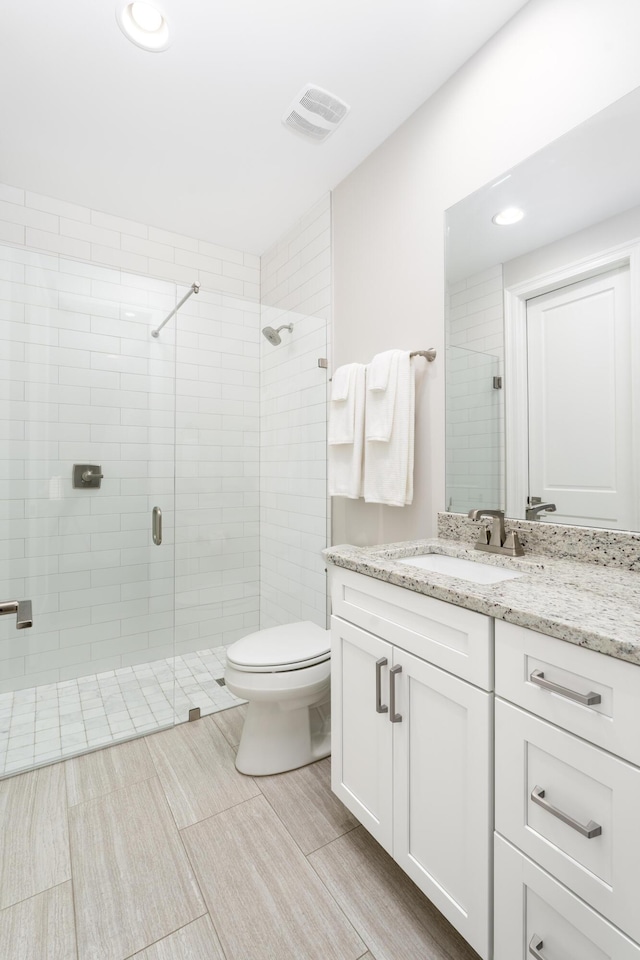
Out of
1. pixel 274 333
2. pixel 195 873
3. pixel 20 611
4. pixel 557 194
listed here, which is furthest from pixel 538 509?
pixel 274 333

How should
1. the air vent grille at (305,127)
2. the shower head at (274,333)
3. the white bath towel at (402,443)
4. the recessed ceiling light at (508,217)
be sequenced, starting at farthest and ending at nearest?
the shower head at (274,333), the air vent grille at (305,127), the white bath towel at (402,443), the recessed ceiling light at (508,217)

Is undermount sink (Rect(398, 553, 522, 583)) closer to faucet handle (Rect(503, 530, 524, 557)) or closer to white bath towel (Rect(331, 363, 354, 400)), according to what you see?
faucet handle (Rect(503, 530, 524, 557))

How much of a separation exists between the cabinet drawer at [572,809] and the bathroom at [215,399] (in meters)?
0.21

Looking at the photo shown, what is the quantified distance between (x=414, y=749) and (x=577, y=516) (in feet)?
2.48

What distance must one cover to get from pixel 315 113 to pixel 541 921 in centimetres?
252

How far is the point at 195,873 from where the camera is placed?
4.04 ft

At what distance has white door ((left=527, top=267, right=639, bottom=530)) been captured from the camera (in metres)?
1.15

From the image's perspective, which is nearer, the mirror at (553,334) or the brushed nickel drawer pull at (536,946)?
the brushed nickel drawer pull at (536,946)

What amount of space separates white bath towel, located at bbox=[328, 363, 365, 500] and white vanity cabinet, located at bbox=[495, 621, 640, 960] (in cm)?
115

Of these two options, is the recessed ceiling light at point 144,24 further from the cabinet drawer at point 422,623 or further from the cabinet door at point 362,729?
the cabinet door at point 362,729

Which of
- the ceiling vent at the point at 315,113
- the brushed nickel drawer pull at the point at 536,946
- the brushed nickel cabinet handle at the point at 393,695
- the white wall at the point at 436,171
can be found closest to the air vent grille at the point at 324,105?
the ceiling vent at the point at 315,113

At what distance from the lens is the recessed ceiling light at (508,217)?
141 centimetres

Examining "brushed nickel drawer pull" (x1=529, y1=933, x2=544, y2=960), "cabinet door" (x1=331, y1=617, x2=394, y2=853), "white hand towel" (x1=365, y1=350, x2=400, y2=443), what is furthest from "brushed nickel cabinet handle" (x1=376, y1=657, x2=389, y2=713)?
"white hand towel" (x1=365, y1=350, x2=400, y2=443)

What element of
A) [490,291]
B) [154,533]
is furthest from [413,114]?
[154,533]
